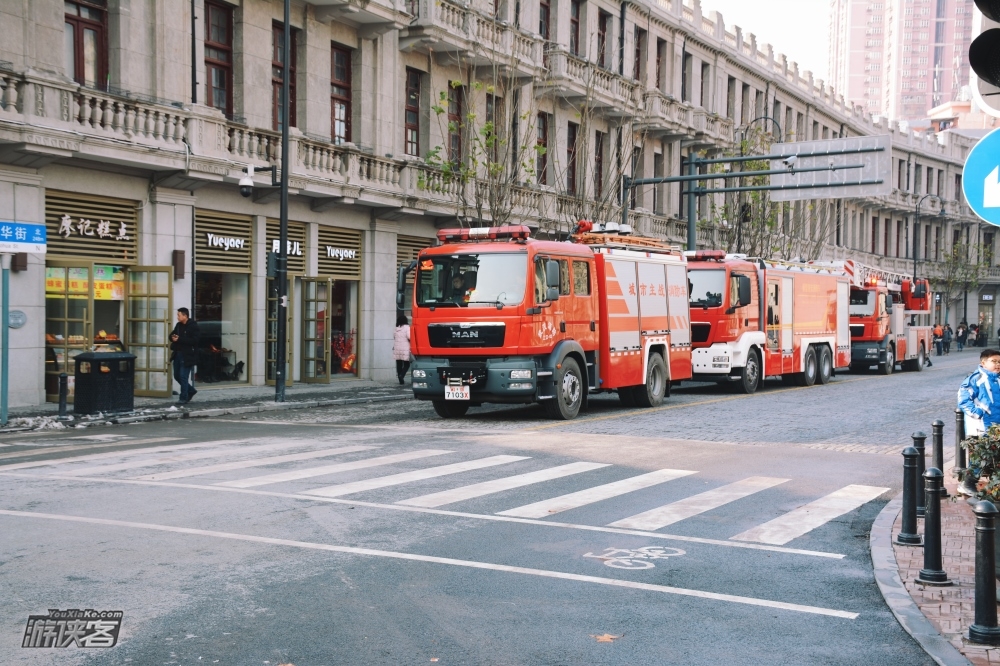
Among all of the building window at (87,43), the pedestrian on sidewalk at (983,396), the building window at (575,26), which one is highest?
the building window at (575,26)

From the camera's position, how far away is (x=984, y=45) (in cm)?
488

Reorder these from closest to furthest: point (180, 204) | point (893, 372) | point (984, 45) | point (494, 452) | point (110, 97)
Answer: point (984, 45)
point (494, 452)
point (110, 97)
point (180, 204)
point (893, 372)

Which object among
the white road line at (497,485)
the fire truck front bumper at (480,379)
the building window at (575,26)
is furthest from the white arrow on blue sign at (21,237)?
the building window at (575,26)

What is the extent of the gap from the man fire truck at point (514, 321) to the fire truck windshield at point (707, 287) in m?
5.97

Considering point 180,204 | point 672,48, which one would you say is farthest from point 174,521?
point 672,48

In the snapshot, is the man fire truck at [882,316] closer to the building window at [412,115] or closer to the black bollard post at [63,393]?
the building window at [412,115]

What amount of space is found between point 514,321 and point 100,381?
6.90 meters

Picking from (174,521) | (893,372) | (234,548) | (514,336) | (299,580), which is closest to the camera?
(299,580)

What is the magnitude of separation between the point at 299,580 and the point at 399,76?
2475 centimetres

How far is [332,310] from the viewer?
28.2m

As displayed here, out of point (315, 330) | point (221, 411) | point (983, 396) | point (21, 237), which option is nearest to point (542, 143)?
point (315, 330)

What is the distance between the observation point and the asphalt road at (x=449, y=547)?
19.2 feet

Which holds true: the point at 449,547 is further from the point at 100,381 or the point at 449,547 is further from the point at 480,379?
the point at 100,381

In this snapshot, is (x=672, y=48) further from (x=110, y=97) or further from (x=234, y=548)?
(x=234, y=548)
